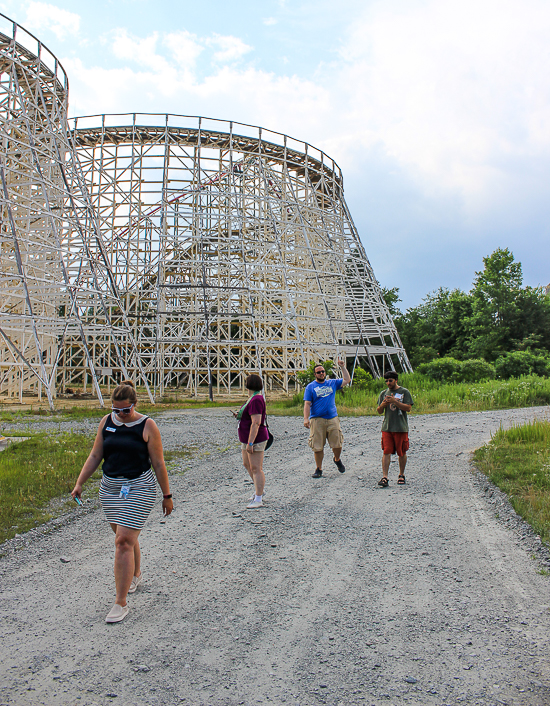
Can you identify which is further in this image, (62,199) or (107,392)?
(107,392)

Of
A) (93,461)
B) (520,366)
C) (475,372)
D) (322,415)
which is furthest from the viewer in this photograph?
(520,366)

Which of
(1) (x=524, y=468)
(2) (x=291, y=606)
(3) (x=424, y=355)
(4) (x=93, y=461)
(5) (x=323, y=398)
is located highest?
(3) (x=424, y=355)

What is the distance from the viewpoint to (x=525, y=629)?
317 cm

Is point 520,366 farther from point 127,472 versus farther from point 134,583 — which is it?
point 127,472

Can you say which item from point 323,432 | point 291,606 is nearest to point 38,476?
point 323,432

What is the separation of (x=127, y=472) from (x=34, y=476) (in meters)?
4.09

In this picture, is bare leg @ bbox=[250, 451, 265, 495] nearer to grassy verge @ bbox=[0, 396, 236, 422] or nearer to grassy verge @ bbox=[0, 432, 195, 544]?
grassy verge @ bbox=[0, 432, 195, 544]

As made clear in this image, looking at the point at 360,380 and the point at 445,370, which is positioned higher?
the point at 445,370

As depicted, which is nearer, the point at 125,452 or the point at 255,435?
the point at 125,452

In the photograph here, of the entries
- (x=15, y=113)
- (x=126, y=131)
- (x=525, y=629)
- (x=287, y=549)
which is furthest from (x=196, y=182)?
(x=525, y=629)

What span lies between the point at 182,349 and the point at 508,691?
24.7m

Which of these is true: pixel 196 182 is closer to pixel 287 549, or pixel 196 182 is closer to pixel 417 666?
pixel 287 549

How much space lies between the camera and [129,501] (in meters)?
3.51

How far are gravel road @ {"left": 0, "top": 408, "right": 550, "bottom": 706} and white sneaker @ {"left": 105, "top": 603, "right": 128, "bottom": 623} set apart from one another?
0.04 m
